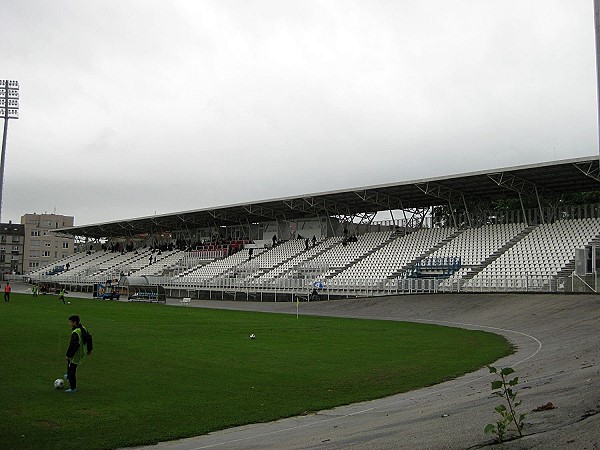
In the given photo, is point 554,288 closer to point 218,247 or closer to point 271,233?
point 271,233

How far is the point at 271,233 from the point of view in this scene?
2953 inches

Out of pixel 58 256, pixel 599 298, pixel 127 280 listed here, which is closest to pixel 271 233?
pixel 127 280

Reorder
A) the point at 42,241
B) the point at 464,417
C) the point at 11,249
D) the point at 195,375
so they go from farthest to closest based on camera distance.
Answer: the point at 42,241 < the point at 11,249 < the point at 195,375 < the point at 464,417

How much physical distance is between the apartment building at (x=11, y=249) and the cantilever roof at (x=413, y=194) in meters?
61.2

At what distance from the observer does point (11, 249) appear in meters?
132

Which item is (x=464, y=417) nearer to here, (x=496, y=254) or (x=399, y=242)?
(x=496, y=254)

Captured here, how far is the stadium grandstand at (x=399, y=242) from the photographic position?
41.2m

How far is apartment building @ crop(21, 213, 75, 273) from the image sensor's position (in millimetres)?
134000

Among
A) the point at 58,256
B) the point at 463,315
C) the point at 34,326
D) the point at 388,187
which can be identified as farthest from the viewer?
the point at 58,256

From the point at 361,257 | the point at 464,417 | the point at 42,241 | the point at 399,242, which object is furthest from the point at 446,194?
the point at 42,241

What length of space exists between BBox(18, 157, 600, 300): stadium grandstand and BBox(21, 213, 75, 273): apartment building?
2373 inches

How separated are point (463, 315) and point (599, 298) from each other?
21.6 ft

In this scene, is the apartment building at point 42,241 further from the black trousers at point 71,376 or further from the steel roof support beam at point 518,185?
the black trousers at point 71,376

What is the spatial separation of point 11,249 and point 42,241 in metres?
6.58
